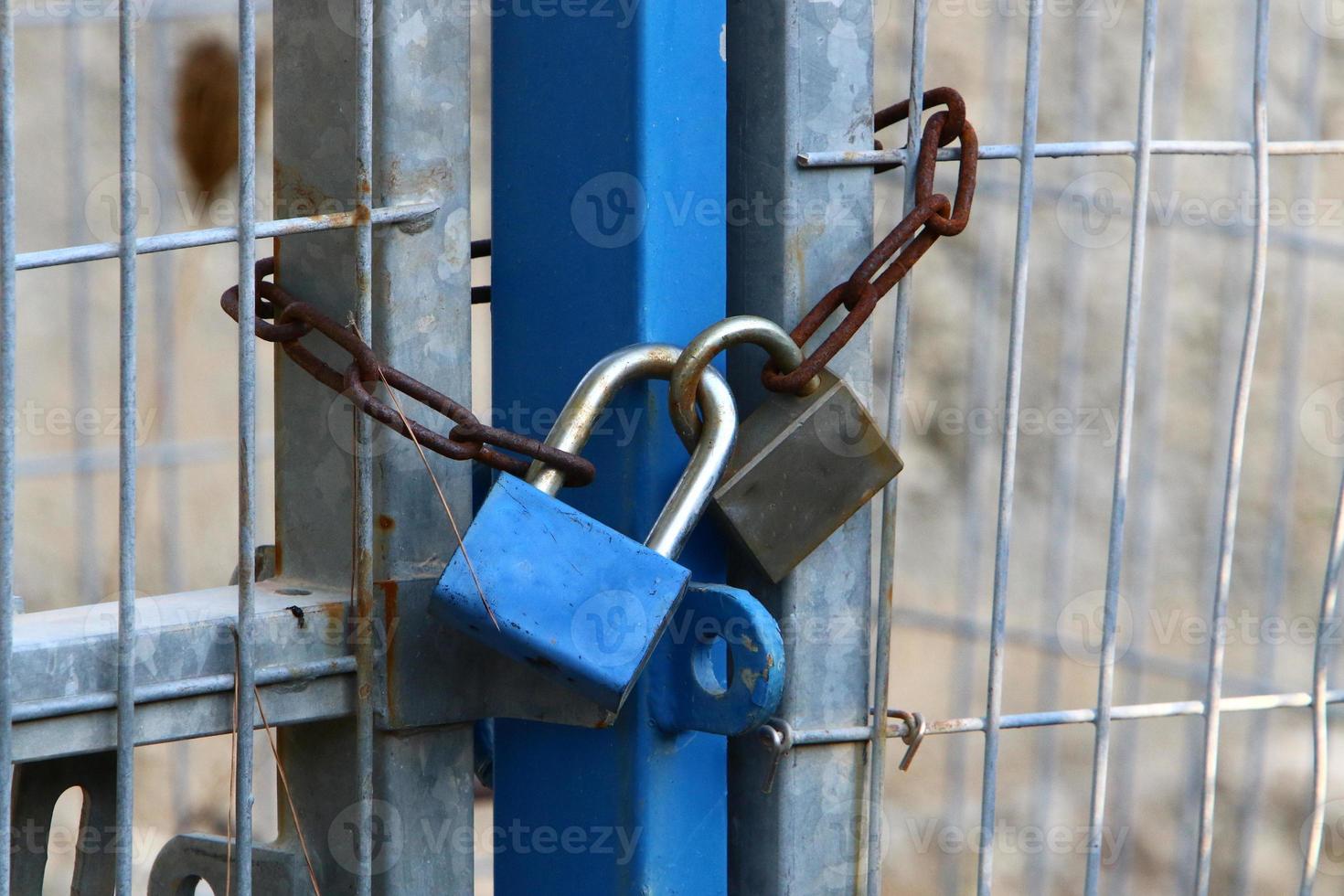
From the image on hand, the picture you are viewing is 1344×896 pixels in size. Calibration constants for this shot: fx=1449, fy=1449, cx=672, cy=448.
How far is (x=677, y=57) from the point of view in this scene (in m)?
0.65

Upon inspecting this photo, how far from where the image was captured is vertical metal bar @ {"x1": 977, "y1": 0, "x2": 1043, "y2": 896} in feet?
2.28

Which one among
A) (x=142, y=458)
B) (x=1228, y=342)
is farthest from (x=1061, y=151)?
(x=142, y=458)

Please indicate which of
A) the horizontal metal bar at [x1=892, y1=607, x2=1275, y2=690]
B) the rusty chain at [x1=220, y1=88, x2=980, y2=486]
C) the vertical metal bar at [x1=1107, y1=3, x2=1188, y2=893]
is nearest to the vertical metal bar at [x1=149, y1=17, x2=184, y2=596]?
the horizontal metal bar at [x1=892, y1=607, x2=1275, y2=690]

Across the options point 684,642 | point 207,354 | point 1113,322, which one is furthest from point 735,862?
point 1113,322

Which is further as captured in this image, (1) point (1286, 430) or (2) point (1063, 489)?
(2) point (1063, 489)

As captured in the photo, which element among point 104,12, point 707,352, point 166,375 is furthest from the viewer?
point 166,375

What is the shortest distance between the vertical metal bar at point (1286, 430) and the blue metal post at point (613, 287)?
157cm

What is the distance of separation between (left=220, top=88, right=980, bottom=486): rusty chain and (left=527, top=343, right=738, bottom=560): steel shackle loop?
1 centimetres

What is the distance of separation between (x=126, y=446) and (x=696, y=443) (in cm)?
24

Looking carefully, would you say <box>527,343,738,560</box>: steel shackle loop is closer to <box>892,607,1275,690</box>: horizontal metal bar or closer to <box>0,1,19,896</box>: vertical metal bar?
<box>0,1,19,896</box>: vertical metal bar

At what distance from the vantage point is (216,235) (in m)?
0.58

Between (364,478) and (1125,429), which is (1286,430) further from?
(364,478)

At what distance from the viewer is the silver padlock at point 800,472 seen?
2.19 ft

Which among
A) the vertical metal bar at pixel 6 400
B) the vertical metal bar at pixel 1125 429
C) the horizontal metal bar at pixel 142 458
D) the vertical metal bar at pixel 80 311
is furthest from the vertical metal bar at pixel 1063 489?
the vertical metal bar at pixel 6 400
